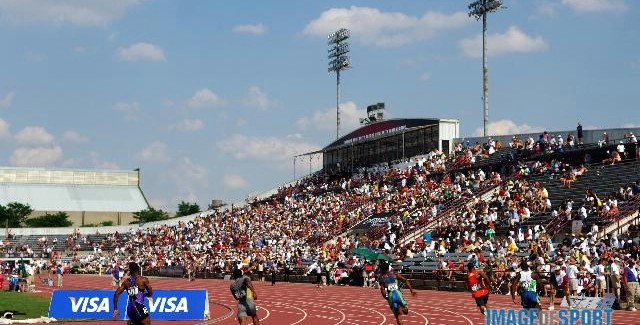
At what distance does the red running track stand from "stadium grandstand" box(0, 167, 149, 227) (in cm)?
6503

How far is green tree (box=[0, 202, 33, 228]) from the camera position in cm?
8906

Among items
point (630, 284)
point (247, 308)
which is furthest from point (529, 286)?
point (247, 308)

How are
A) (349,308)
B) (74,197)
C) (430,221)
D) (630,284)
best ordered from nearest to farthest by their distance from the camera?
(630,284), (349,308), (430,221), (74,197)

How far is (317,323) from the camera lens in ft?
72.1

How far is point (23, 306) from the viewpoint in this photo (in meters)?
25.9

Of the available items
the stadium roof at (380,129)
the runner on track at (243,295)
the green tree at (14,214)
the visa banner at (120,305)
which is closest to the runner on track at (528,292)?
the runner on track at (243,295)

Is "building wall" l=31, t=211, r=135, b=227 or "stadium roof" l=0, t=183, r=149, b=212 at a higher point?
"stadium roof" l=0, t=183, r=149, b=212

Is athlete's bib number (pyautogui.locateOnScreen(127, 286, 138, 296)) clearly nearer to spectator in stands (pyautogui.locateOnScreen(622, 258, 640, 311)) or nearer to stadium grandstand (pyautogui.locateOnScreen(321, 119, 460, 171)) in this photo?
spectator in stands (pyautogui.locateOnScreen(622, 258, 640, 311))

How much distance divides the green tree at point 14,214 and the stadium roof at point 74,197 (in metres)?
2.95

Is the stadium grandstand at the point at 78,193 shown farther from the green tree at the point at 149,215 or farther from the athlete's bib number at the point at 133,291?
the athlete's bib number at the point at 133,291

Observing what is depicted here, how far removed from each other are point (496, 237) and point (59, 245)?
4713cm

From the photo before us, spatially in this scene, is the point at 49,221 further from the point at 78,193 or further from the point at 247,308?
the point at 247,308

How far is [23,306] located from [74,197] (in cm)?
7693

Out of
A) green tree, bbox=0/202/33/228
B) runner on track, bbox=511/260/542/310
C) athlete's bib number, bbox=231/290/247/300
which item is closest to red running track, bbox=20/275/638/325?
runner on track, bbox=511/260/542/310
